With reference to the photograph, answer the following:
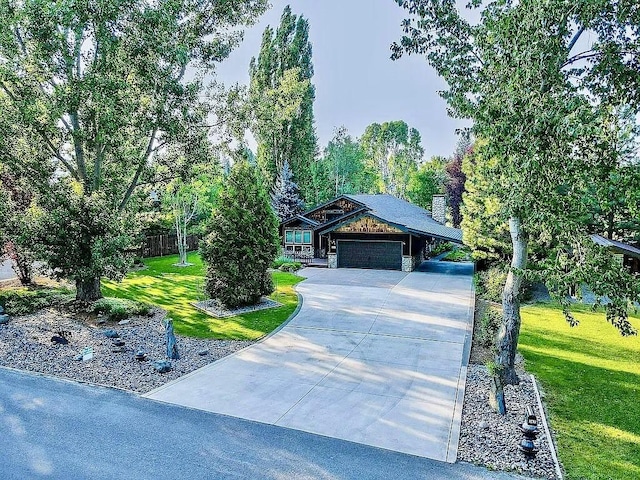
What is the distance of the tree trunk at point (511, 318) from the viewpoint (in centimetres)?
805

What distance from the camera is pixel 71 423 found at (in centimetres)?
655

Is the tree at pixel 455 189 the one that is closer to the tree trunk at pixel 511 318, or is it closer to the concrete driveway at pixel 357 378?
the concrete driveway at pixel 357 378

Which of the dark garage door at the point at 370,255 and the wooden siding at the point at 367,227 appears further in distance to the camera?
the dark garage door at the point at 370,255

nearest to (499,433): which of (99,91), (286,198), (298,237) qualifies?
(99,91)

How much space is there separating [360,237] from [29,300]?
16416mm

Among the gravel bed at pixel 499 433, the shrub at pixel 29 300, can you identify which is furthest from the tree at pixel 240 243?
the gravel bed at pixel 499 433

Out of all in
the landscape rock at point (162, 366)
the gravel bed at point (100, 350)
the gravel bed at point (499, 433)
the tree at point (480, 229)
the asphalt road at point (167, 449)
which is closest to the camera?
the asphalt road at point (167, 449)

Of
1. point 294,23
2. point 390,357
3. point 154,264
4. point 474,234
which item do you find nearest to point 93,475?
point 390,357

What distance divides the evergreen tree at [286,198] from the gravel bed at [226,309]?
16622 millimetres

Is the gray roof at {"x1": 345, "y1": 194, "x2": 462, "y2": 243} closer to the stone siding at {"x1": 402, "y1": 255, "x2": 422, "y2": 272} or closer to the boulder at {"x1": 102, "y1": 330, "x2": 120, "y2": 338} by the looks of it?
the stone siding at {"x1": 402, "y1": 255, "x2": 422, "y2": 272}

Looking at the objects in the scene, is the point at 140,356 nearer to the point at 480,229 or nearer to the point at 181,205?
the point at 480,229

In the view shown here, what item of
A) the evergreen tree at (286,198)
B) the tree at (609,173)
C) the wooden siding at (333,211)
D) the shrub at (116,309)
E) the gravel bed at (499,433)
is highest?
the evergreen tree at (286,198)

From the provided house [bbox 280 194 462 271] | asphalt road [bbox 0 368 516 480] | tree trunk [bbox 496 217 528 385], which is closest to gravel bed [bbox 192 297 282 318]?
asphalt road [bbox 0 368 516 480]

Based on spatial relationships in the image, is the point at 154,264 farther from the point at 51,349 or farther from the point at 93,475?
the point at 93,475
